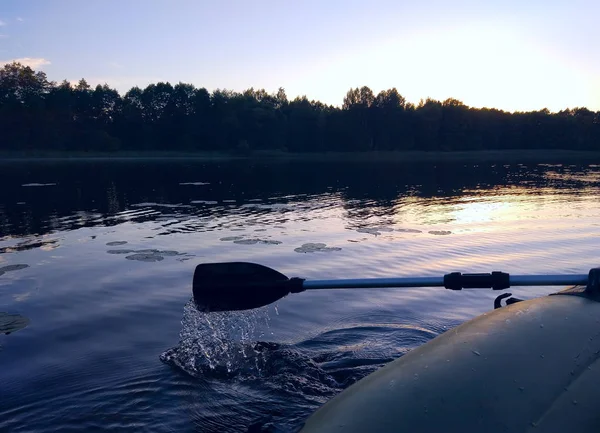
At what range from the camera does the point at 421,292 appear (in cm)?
771

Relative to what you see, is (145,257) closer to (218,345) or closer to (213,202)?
(218,345)

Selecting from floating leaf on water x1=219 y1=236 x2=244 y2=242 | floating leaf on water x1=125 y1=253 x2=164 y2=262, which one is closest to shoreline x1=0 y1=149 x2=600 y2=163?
floating leaf on water x1=219 y1=236 x2=244 y2=242

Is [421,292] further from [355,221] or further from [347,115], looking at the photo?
[347,115]

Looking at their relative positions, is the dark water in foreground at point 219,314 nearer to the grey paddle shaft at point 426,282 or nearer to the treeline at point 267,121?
the grey paddle shaft at point 426,282

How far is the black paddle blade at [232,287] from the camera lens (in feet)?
15.9

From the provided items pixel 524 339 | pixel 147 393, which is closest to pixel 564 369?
pixel 524 339

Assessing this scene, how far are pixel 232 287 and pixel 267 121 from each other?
81.7 meters

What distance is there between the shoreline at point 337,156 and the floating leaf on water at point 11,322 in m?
63.8

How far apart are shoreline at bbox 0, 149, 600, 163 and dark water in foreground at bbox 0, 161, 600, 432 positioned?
55.2m

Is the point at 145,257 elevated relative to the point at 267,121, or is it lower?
lower

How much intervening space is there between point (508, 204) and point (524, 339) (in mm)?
17413

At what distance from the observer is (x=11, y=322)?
250 inches

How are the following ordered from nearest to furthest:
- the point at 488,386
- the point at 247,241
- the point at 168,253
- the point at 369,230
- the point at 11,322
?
the point at 488,386 → the point at 11,322 → the point at 168,253 → the point at 247,241 → the point at 369,230

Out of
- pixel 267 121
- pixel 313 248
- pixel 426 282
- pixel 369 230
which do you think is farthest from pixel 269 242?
pixel 267 121
